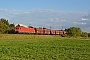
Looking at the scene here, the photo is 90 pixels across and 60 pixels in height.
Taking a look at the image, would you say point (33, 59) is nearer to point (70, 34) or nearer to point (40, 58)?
point (40, 58)

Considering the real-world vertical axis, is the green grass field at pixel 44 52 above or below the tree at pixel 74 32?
→ below

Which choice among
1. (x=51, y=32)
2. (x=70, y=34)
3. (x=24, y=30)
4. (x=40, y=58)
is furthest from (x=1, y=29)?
(x=40, y=58)

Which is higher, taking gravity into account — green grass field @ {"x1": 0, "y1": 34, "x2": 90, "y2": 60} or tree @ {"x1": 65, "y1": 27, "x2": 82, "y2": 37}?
tree @ {"x1": 65, "y1": 27, "x2": 82, "y2": 37}

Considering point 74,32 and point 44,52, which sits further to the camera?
point 74,32

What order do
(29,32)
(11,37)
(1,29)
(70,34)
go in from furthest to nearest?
(70,34) < (29,32) < (1,29) < (11,37)

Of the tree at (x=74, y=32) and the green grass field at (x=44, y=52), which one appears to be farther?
the tree at (x=74, y=32)

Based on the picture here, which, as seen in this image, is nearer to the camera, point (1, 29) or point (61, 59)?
point (61, 59)

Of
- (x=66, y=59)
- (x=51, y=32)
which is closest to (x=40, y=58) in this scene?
(x=66, y=59)

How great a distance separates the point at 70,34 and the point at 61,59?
96.0 metres

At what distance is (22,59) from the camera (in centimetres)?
1539

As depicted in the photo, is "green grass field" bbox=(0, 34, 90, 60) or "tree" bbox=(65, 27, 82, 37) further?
"tree" bbox=(65, 27, 82, 37)

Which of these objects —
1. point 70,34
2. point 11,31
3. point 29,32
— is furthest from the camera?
point 70,34

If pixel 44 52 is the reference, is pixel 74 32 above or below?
above

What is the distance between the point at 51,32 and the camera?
312 ft
